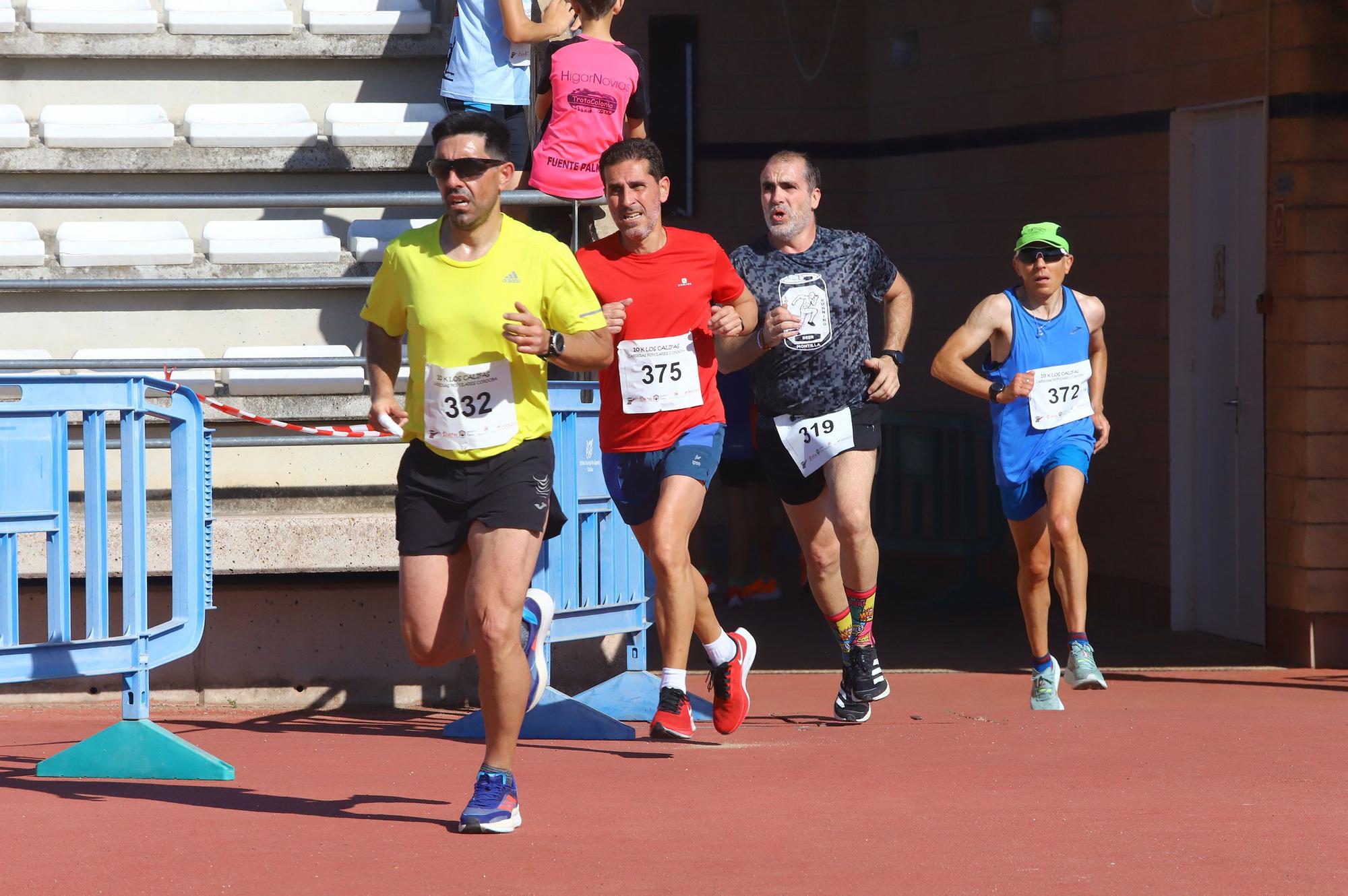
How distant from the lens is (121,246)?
365 inches

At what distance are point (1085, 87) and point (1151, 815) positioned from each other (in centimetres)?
737

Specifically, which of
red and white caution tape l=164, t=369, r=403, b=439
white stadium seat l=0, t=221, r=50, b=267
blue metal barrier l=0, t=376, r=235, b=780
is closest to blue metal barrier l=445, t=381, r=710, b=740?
red and white caution tape l=164, t=369, r=403, b=439

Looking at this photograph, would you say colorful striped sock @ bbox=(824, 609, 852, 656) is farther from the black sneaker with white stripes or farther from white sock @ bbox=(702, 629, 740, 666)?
white sock @ bbox=(702, 629, 740, 666)

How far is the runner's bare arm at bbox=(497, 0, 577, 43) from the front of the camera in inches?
362

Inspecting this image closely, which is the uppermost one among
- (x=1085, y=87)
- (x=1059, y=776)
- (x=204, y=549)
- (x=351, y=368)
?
(x=1085, y=87)

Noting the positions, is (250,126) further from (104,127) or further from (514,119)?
(514,119)

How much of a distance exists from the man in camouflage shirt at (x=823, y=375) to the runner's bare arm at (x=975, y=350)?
0.42 meters

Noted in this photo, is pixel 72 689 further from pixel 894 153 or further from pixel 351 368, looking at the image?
pixel 894 153

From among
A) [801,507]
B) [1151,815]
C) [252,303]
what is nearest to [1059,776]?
[1151,815]

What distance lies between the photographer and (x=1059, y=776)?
6480mm

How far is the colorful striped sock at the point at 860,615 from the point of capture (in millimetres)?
7797

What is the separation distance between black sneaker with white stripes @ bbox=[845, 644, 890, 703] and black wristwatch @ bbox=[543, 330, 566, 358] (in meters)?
2.82

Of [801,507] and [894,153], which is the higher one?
[894,153]

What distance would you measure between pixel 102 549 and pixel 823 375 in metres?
2.86
